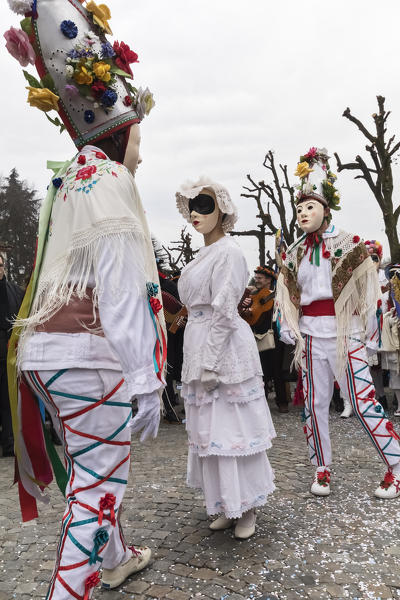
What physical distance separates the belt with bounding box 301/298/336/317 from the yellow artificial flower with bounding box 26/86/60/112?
2.45 m

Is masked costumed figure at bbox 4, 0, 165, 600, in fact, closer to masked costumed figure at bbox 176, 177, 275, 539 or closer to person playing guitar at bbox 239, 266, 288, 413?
masked costumed figure at bbox 176, 177, 275, 539

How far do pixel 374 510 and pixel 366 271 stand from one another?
166 cm

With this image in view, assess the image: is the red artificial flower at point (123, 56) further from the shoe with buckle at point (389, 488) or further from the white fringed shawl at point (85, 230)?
the shoe with buckle at point (389, 488)

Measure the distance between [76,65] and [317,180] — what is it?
2364 millimetres

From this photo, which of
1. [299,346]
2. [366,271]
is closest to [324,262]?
[366,271]

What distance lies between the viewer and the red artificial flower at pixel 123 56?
2311 millimetres

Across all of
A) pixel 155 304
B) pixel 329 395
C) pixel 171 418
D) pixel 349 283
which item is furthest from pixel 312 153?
pixel 171 418

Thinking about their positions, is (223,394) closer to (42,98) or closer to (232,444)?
(232,444)

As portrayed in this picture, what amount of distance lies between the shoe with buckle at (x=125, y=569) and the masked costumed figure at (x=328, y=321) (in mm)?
1532

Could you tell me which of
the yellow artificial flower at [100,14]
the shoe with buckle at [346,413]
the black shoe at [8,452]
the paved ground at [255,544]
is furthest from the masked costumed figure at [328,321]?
the black shoe at [8,452]

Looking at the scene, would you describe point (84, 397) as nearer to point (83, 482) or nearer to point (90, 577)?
point (83, 482)

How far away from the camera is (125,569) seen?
257 centimetres

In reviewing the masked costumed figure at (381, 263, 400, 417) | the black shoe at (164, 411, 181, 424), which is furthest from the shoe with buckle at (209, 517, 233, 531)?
the masked costumed figure at (381, 263, 400, 417)

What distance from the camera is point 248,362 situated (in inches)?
120
